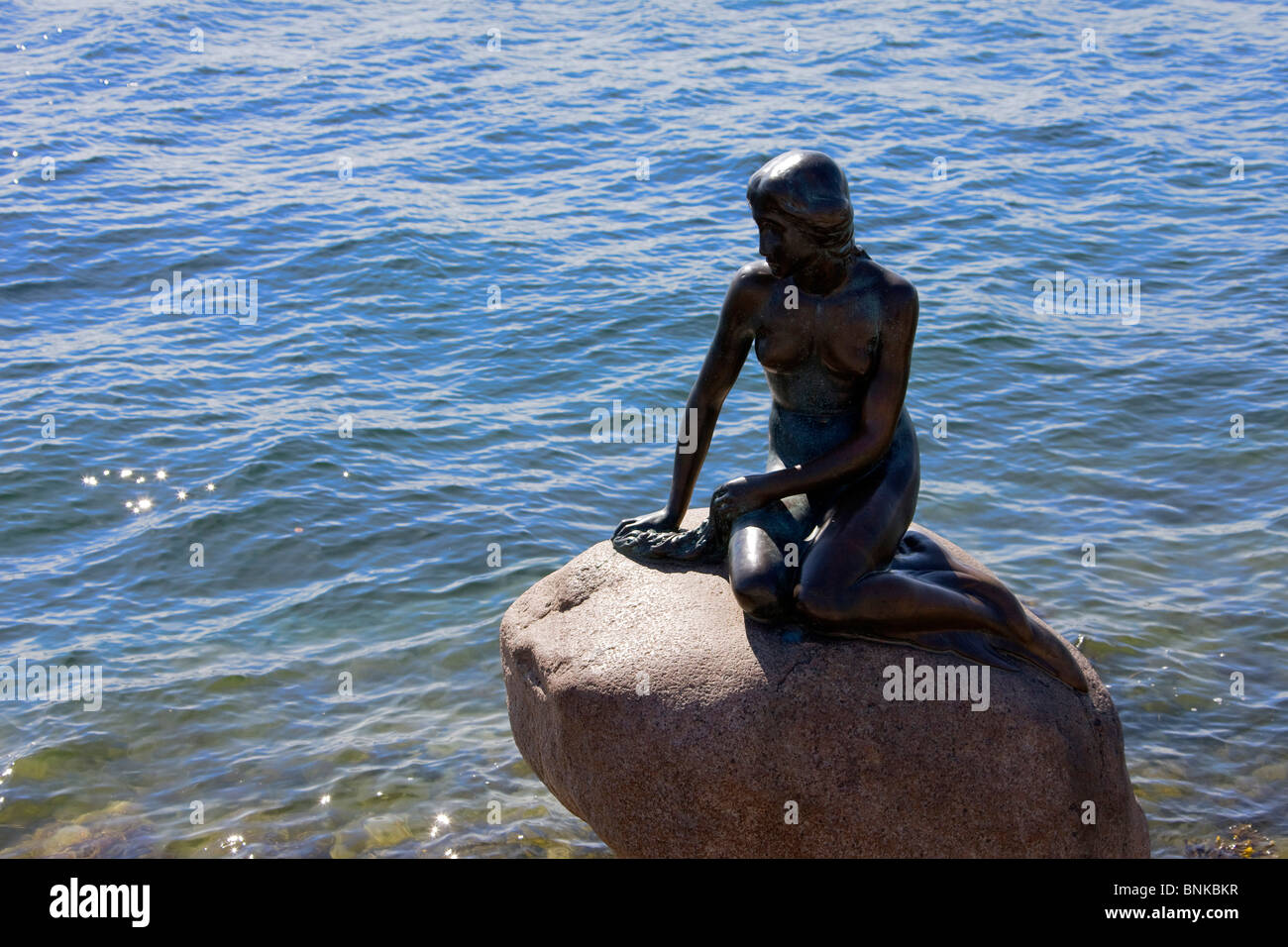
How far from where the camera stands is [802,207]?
4.96m

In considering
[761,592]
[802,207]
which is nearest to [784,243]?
[802,207]

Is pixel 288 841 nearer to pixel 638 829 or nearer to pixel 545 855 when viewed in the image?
pixel 545 855

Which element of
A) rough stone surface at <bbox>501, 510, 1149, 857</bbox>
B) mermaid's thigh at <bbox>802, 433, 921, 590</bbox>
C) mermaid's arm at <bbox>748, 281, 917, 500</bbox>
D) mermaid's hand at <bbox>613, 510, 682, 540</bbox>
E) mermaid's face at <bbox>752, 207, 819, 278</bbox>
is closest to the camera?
rough stone surface at <bbox>501, 510, 1149, 857</bbox>

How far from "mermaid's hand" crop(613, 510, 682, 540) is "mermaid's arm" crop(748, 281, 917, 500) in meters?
0.67

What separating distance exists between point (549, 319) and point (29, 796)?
6.36 metres

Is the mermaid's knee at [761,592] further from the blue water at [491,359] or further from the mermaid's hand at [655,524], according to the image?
the blue water at [491,359]

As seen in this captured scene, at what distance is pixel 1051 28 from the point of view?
64.6 ft

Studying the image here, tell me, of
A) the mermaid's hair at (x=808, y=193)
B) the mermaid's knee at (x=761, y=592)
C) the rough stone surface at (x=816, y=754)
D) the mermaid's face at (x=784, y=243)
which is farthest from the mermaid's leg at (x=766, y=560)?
the mermaid's hair at (x=808, y=193)

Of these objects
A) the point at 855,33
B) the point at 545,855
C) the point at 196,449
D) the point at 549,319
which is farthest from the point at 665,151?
the point at 545,855

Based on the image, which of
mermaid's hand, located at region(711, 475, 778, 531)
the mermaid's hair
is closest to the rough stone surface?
mermaid's hand, located at region(711, 475, 778, 531)

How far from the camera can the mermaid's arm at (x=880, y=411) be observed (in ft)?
17.0

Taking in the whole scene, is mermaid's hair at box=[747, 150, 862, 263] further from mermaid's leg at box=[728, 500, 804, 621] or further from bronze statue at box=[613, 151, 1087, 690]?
mermaid's leg at box=[728, 500, 804, 621]

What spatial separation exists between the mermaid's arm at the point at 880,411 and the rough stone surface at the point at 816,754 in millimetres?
639

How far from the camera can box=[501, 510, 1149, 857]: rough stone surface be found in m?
4.73
